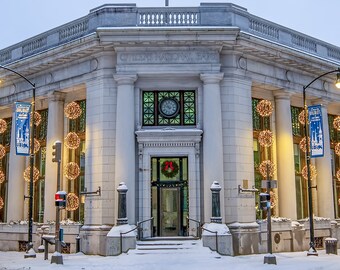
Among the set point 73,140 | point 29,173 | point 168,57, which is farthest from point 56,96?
point 168,57

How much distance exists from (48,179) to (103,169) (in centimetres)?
436

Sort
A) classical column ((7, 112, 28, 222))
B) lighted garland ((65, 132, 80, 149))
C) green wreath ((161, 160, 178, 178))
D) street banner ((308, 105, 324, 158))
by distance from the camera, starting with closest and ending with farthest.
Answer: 1. green wreath ((161, 160, 178, 178))
2. street banner ((308, 105, 324, 158))
3. lighted garland ((65, 132, 80, 149))
4. classical column ((7, 112, 28, 222))

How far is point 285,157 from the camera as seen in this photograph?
90.7 feet

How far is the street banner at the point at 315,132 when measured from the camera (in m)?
26.5

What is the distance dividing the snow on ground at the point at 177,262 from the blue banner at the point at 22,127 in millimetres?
5808

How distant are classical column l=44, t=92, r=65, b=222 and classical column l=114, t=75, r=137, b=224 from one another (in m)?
4.90

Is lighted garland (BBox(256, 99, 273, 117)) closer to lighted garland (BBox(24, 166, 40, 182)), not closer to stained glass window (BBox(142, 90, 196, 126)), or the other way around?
stained glass window (BBox(142, 90, 196, 126))

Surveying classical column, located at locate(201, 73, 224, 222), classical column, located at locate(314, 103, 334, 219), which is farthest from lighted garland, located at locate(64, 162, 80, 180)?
classical column, located at locate(314, 103, 334, 219)

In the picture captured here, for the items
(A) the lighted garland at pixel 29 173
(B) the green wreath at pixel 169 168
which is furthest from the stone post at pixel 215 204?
(A) the lighted garland at pixel 29 173

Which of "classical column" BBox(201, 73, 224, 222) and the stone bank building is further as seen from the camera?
the stone bank building

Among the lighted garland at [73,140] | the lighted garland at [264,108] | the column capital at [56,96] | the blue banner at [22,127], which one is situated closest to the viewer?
the blue banner at [22,127]

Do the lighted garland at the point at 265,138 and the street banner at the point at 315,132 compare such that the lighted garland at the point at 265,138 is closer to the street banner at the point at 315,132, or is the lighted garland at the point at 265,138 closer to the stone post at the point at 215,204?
the street banner at the point at 315,132

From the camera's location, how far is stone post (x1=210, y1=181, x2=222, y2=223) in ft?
74.9

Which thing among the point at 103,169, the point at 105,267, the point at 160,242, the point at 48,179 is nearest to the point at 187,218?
the point at 160,242
